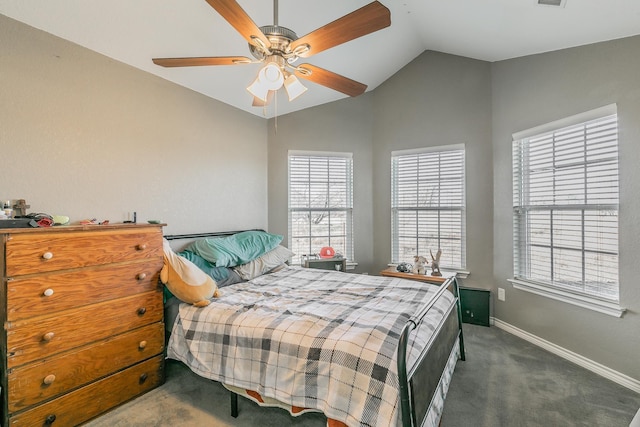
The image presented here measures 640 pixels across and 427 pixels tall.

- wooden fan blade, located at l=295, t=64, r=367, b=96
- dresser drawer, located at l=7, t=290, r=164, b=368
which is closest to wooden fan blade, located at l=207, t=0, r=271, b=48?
wooden fan blade, located at l=295, t=64, r=367, b=96

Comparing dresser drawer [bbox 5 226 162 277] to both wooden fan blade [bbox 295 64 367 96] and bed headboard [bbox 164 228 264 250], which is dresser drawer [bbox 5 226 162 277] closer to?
bed headboard [bbox 164 228 264 250]

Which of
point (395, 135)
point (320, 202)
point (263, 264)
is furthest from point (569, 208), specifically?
point (263, 264)

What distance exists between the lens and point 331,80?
2.14 m

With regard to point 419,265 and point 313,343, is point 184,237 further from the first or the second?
point 419,265

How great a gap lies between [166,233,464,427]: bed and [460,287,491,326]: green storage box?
1184 millimetres

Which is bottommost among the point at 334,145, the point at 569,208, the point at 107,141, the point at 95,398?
the point at 95,398

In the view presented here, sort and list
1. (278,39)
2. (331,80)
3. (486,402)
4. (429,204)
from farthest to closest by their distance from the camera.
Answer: (429,204), (331,80), (486,402), (278,39)

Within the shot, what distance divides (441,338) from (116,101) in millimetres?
3154

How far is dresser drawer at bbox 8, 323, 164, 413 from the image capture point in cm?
158

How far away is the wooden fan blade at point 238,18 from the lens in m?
1.40

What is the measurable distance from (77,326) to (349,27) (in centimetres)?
239

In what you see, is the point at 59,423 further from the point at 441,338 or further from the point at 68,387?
the point at 441,338

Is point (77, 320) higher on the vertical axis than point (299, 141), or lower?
lower

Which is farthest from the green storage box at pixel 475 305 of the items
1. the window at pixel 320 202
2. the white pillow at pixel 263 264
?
the white pillow at pixel 263 264
